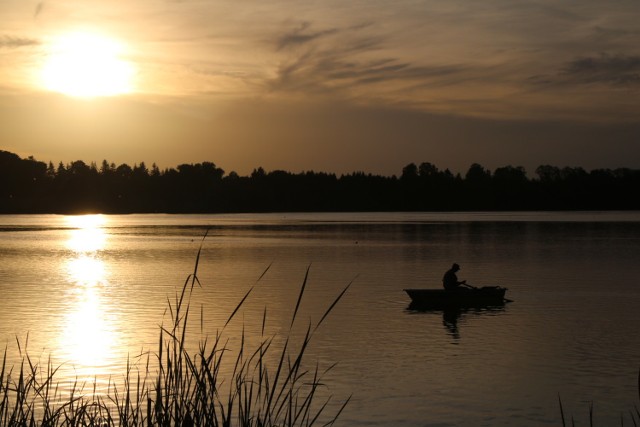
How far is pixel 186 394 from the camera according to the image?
856cm

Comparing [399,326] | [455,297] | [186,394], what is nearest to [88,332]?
[399,326]

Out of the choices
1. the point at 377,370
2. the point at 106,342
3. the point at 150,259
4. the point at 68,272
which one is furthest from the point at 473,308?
the point at 150,259

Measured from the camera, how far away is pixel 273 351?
983 inches

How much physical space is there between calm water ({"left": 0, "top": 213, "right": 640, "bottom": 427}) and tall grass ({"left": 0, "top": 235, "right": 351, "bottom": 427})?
1.14 m

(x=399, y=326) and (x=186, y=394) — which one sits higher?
(x=186, y=394)

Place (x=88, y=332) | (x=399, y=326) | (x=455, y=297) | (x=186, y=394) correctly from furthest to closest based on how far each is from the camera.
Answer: (x=455, y=297) < (x=399, y=326) < (x=88, y=332) < (x=186, y=394)

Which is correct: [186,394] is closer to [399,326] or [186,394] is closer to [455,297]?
[399,326]

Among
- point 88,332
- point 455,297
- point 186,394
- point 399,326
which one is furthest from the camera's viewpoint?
point 455,297

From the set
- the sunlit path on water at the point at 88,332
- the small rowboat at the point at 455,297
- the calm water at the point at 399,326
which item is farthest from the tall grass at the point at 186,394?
the small rowboat at the point at 455,297

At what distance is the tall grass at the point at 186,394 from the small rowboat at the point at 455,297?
297 inches

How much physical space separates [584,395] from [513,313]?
13.7m

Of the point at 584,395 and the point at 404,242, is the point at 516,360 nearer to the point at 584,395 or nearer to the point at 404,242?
the point at 584,395

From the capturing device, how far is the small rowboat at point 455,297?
32625 mm

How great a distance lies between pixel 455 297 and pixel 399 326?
394cm
